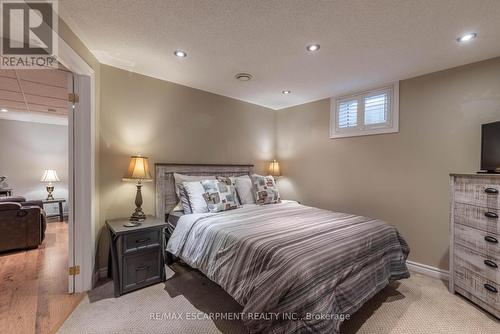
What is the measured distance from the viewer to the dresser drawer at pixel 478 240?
1.91 meters

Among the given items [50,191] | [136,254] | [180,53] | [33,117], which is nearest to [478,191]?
[180,53]

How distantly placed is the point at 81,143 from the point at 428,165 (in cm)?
378

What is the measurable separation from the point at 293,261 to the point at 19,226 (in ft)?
13.2

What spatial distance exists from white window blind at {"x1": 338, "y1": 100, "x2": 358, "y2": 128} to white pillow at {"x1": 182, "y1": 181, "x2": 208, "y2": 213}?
232cm

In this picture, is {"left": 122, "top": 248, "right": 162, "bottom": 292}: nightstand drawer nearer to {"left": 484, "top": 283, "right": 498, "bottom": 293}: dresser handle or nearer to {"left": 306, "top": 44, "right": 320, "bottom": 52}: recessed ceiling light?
{"left": 306, "top": 44, "right": 320, "bottom": 52}: recessed ceiling light

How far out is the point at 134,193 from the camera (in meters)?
2.73

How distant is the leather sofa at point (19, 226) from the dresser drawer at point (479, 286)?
5.32 m

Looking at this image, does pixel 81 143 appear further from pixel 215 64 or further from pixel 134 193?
pixel 215 64

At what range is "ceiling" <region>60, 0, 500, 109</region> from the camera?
5.33ft

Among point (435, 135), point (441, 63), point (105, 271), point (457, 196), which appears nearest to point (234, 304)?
point (105, 271)

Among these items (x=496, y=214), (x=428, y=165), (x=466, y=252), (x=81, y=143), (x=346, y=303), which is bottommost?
(x=346, y=303)

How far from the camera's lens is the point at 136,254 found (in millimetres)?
2223

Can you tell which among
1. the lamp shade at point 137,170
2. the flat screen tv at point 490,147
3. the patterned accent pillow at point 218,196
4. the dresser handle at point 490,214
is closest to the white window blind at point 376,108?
the flat screen tv at point 490,147

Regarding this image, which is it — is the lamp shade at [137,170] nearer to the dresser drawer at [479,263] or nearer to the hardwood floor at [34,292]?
the hardwood floor at [34,292]
